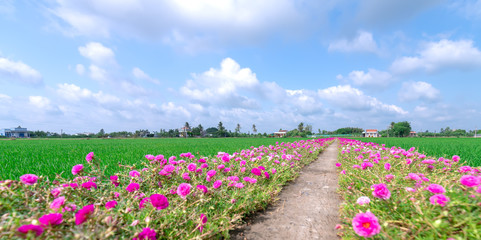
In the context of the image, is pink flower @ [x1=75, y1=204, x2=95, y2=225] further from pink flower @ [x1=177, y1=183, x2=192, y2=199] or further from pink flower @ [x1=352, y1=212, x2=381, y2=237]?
pink flower @ [x1=352, y1=212, x2=381, y2=237]

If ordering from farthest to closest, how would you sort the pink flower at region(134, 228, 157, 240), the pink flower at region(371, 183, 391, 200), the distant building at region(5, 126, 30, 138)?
the distant building at region(5, 126, 30, 138) → the pink flower at region(371, 183, 391, 200) → the pink flower at region(134, 228, 157, 240)

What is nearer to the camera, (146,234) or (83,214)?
(83,214)

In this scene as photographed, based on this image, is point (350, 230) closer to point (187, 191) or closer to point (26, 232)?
point (187, 191)

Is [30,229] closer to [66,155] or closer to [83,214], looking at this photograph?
Result: [83,214]

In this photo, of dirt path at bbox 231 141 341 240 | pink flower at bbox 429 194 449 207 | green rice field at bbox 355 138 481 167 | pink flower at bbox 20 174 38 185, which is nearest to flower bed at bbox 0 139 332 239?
pink flower at bbox 20 174 38 185

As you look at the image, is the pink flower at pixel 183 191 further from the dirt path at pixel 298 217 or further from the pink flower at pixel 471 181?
the pink flower at pixel 471 181

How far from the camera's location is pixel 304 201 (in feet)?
10.8

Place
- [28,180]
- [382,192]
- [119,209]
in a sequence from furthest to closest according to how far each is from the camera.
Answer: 1. [28,180]
2. [382,192]
3. [119,209]

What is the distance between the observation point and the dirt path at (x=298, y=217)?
2.22 metres

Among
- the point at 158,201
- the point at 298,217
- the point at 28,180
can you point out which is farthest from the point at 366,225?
the point at 28,180

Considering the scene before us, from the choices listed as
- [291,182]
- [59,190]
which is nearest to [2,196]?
[59,190]

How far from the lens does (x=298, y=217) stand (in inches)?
104

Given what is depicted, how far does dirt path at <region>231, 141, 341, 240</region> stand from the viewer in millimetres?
2221

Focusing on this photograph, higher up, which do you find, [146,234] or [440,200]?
[440,200]
